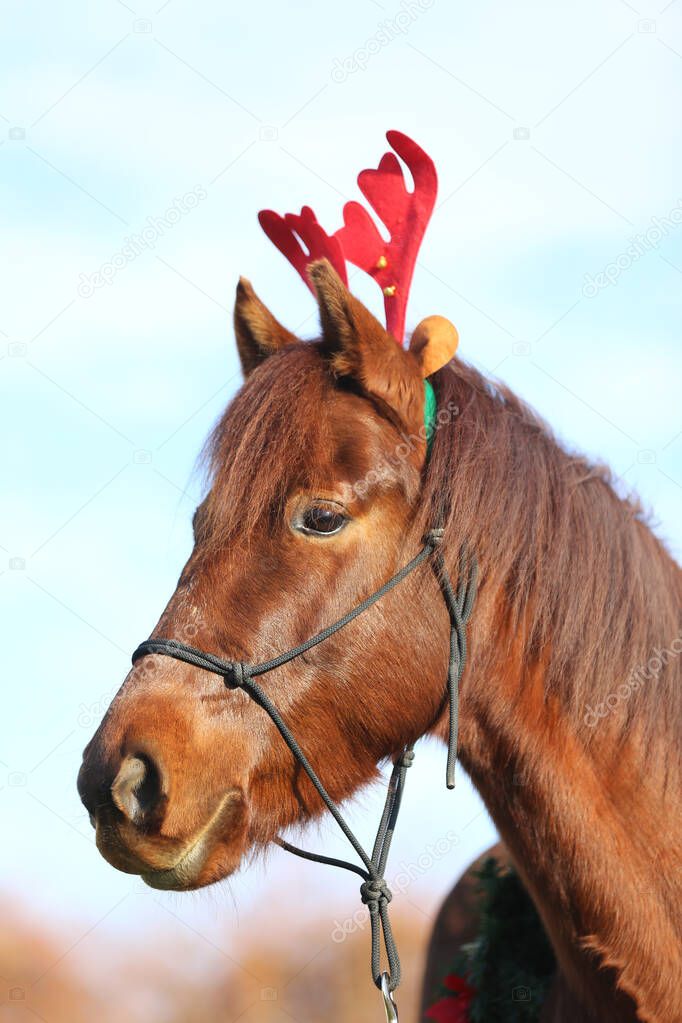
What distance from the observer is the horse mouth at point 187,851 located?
7.83 ft

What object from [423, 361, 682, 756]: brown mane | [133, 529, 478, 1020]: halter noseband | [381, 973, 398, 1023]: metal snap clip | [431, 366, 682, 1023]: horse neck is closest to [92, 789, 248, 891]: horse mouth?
[133, 529, 478, 1020]: halter noseband

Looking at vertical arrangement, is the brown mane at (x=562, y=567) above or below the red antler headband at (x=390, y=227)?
below

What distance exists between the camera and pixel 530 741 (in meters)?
2.68

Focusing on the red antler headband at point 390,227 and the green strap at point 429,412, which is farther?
the red antler headband at point 390,227

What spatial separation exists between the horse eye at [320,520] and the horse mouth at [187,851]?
0.70 metres

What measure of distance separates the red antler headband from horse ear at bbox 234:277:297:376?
0.19 meters

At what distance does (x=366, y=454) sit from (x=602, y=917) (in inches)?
53.4

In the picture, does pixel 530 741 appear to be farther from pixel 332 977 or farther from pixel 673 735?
pixel 332 977

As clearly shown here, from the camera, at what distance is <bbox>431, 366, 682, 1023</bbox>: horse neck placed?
8.38ft

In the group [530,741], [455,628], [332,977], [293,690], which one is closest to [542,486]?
[455,628]

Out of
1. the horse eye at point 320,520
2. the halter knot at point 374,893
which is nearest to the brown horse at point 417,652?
the horse eye at point 320,520

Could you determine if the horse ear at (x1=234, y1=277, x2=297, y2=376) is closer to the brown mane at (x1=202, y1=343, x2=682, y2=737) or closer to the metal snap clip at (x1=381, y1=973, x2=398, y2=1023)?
the brown mane at (x1=202, y1=343, x2=682, y2=737)

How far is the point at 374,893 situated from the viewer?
2742 mm

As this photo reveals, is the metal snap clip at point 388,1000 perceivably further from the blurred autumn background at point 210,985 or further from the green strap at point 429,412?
the blurred autumn background at point 210,985
